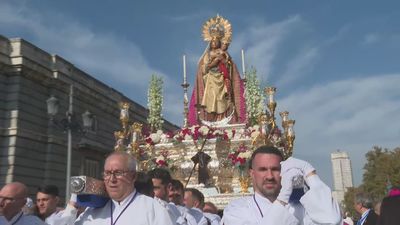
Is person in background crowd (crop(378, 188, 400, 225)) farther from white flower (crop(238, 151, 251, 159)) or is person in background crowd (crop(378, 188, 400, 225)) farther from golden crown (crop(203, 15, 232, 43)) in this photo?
golden crown (crop(203, 15, 232, 43))

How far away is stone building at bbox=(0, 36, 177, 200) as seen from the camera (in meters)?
21.9

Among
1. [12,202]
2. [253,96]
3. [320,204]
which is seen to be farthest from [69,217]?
[253,96]

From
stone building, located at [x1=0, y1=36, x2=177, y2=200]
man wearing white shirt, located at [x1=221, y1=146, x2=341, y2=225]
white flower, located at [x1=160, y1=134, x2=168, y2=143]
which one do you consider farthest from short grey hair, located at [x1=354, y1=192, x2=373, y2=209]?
stone building, located at [x1=0, y1=36, x2=177, y2=200]

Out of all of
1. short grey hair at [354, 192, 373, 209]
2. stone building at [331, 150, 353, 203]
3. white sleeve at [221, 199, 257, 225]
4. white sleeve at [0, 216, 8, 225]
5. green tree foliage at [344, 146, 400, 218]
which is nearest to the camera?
white sleeve at [221, 199, 257, 225]

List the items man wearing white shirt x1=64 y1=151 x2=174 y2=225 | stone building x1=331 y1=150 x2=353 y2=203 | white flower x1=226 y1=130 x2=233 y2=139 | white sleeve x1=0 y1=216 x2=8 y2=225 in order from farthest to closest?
1. stone building x1=331 y1=150 x2=353 y2=203
2. white flower x1=226 y1=130 x2=233 y2=139
3. white sleeve x1=0 y1=216 x2=8 y2=225
4. man wearing white shirt x1=64 y1=151 x2=174 y2=225

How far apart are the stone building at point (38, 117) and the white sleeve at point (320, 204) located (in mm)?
18066

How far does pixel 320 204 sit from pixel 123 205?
169 cm

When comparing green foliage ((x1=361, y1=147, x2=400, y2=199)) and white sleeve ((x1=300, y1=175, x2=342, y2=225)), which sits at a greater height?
green foliage ((x1=361, y1=147, x2=400, y2=199))

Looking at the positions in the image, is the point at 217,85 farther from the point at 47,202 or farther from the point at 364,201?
the point at 47,202

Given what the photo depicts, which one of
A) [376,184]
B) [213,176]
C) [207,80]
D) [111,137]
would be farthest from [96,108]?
[376,184]

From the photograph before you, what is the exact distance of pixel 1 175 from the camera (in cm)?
2131

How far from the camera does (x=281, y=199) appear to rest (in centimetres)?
300

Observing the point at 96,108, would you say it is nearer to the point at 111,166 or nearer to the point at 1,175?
the point at 1,175

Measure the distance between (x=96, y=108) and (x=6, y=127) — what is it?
7.51m
